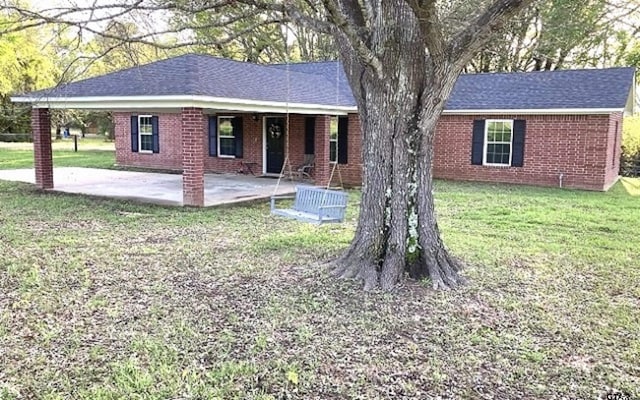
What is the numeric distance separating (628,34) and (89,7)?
920 inches

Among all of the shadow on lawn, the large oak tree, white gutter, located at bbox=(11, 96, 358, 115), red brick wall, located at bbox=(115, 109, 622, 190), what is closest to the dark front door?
red brick wall, located at bbox=(115, 109, 622, 190)

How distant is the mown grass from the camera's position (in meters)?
3.81

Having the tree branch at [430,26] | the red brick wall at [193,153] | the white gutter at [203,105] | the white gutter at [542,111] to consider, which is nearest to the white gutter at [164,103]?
the white gutter at [203,105]

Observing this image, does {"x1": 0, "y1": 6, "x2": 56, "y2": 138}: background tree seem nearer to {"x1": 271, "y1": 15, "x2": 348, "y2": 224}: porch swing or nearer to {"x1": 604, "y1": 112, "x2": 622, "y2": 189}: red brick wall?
{"x1": 271, "y1": 15, "x2": 348, "y2": 224}: porch swing

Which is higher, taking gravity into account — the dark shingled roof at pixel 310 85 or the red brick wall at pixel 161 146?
the dark shingled roof at pixel 310 85

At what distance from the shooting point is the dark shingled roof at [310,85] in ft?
37.6

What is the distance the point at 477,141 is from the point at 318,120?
532 centimetres

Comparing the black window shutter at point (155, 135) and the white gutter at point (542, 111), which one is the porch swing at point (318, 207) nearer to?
Answer: the white gutter at point (542, 111)

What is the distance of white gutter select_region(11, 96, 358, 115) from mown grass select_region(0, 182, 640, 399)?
2.85 m

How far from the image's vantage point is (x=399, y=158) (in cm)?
588

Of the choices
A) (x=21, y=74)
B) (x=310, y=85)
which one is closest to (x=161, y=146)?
(x=310, y=85)

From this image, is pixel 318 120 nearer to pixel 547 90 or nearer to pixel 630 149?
pixel 547 90

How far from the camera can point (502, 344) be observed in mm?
4508

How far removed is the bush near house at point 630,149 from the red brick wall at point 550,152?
516cm
